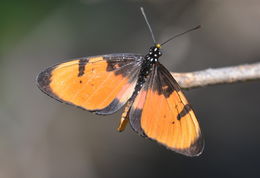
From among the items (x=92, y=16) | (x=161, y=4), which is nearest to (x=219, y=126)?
(x=161, y=4)

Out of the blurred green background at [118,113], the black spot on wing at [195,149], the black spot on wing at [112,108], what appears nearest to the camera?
the black spot on wing at [195,149]

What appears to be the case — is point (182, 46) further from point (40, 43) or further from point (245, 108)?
point (40, 43)

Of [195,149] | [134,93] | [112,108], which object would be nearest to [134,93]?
[134,93]

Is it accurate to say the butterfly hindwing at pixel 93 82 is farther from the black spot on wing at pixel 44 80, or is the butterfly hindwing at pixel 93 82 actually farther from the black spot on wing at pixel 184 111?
the black spot on wing at pixel 184 111

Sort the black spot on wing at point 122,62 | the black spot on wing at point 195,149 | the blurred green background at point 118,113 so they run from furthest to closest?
the blurred green background at point 118,113 < the black spot on wing at point 122,62 < the black spot on wing at point 195,149

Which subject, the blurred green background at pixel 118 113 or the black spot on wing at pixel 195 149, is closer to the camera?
the black spot on wing at pixel 195 149

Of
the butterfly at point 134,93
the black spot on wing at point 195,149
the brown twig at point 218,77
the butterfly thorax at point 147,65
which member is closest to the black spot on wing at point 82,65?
the butterfly at point 134,93
